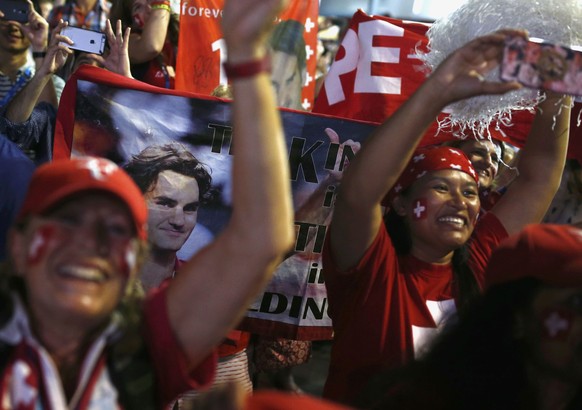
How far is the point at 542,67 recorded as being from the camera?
2.17 m

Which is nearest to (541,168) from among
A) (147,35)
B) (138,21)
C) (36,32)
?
(147,35)

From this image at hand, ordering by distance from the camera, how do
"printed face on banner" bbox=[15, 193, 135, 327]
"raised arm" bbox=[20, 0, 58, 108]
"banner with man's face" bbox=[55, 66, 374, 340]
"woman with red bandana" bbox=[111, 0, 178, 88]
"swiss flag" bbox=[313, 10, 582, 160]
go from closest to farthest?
1. "printed face on banner" bbox=[15, 193, 135, 327]
2. "banner with man's face" bbox=[55, 66, 374, 340]
3. "swiss flag" bbox=[313, 10, 582, 160]
4. "raised arm" bbox=[20, 0, 58, 108]
5. "woman with red bandana" bbox=[111, 0, 178, 88]

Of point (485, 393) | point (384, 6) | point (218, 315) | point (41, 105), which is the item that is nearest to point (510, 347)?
point (485, 393)

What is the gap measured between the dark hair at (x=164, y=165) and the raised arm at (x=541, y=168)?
1197 millimetres

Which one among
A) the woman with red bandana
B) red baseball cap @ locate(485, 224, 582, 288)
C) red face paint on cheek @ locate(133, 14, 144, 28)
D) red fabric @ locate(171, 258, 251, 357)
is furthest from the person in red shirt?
red face paint on cheek @ locate(133, 14, 144, 28)

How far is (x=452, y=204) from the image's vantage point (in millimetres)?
2832

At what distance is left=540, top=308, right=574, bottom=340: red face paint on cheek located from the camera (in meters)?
1.98

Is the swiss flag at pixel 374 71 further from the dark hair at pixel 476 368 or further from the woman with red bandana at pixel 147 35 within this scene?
the dark hair at pixel 476 368

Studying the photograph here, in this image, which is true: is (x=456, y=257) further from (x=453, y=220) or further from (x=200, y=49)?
(x=200, y=49)

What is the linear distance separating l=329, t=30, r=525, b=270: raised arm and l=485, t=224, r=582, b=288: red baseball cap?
1.31ft

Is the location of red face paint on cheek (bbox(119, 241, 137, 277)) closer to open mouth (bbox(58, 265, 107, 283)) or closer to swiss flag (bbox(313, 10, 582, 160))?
open mouth (bbox(58, 265, 107, 283))

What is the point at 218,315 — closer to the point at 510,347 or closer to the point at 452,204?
the point at 510,347

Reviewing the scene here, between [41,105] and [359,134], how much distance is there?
1.51 m

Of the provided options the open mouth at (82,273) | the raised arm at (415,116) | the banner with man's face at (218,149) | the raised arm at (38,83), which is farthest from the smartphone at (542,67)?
the raised arm at (38,83)
